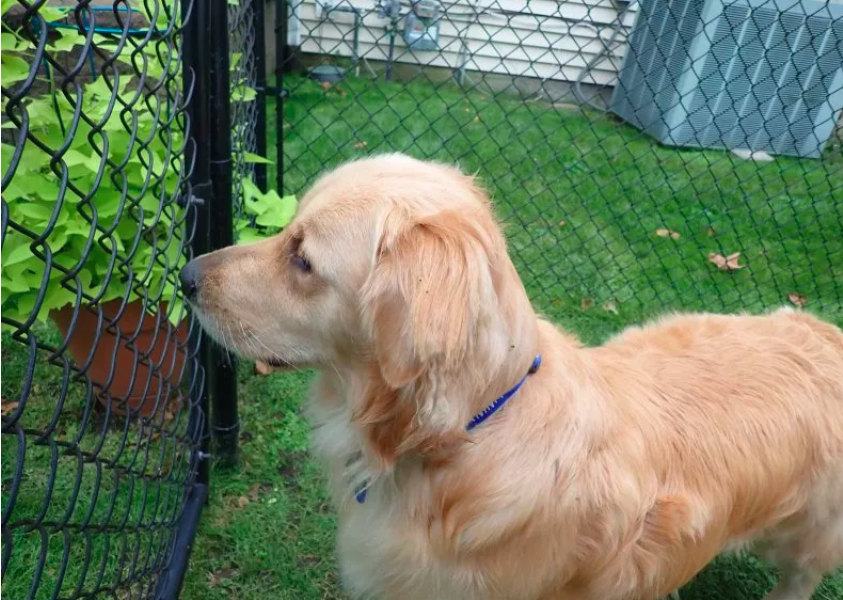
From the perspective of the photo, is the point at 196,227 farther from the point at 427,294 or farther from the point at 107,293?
the point at 427,294

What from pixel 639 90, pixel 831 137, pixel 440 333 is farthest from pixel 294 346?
pixel 831 137

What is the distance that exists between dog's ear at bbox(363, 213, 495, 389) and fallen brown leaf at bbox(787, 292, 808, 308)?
12.3 ft

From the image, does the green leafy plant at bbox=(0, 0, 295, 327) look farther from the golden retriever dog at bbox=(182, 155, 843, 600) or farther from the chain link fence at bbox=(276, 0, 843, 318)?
the chain link fence at bbox=(276, 0, 843, 318)

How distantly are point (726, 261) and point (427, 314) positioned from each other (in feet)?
13.1

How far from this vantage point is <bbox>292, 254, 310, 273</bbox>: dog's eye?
62.9 inches

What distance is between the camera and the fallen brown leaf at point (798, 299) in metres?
4.29

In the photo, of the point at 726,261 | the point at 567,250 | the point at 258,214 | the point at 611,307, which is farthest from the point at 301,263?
the point at 726,261

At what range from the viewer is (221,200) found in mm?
2248

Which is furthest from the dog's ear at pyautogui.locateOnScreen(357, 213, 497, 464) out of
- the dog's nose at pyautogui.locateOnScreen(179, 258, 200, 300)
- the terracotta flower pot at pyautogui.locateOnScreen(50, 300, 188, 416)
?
the terracotta flower pot at pyautogui.locateOnScreen(50, 300, 188, 416)

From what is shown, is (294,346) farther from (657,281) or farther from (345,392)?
(657,281)

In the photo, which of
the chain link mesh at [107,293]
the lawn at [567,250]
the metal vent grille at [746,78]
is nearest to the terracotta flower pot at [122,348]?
the chain link mesh at [107,293]

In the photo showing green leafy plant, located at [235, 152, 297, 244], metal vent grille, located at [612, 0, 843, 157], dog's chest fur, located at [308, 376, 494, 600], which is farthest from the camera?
Answer: metal vent grille, located at [612, 0, 843, 157]

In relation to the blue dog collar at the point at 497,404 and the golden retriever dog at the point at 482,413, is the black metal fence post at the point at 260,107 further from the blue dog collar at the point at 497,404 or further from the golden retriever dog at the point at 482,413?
the blue dog collar at the point at 497,404

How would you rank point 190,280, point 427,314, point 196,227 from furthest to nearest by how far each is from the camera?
point 196,227 → point 190,280 → point 427,314
